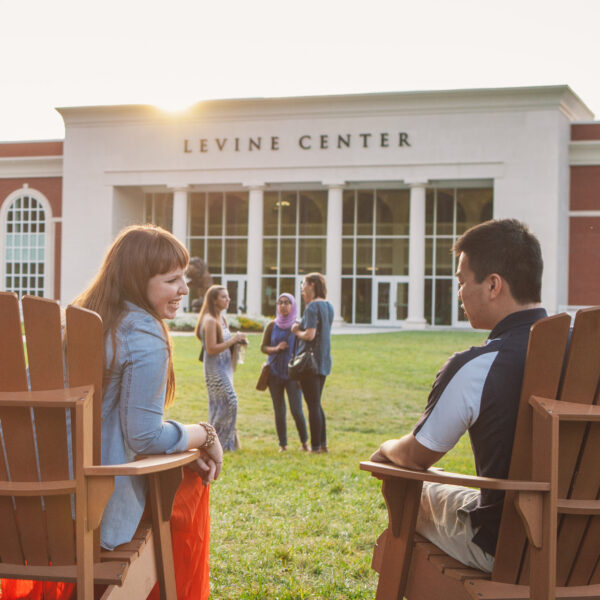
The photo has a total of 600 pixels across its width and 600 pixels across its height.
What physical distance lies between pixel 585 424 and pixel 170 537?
5.16 ft

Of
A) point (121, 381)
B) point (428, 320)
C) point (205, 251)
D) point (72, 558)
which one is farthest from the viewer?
point (205, 251)

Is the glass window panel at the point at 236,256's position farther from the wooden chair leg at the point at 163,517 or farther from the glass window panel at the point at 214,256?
the wooden chair leg at the point at 163,517

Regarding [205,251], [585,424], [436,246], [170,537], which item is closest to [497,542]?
[585,424]

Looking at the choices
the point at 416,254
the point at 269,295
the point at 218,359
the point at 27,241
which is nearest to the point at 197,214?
the point at 269,295

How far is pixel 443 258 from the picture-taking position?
34156 millimetres

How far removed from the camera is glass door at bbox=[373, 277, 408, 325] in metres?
34.4

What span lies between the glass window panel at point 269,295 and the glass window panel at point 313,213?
282 cm

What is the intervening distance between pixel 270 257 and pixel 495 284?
33734 millimetres

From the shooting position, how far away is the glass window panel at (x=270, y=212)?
36.1 metres

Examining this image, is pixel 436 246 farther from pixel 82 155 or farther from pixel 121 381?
pixel 121 381

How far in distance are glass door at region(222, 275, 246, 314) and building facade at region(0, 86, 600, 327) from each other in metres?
0.08

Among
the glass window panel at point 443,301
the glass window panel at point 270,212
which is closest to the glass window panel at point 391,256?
the glass window panel at point 443,301

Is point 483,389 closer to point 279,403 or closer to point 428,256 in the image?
point 279,403

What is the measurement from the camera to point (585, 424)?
227 cm
